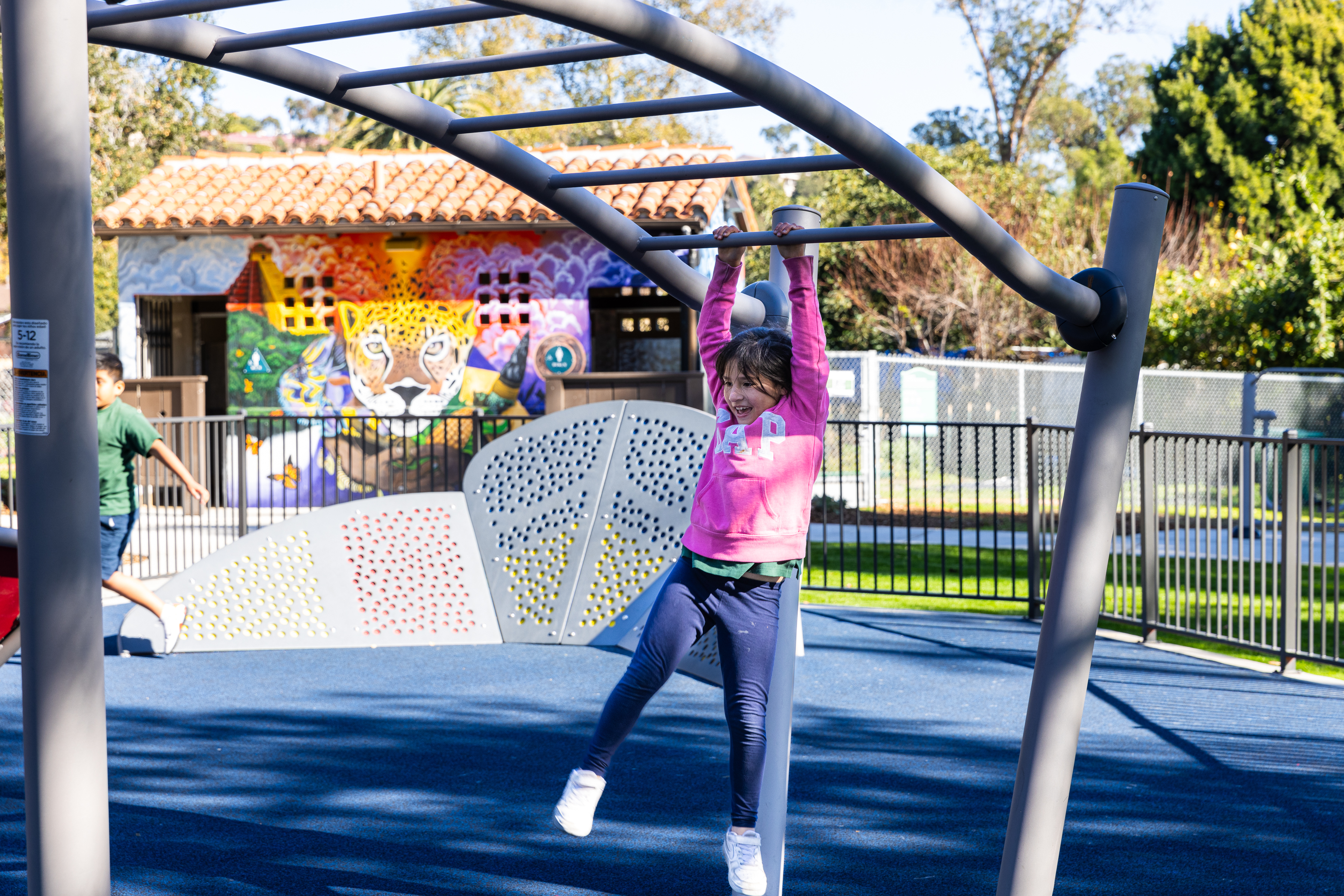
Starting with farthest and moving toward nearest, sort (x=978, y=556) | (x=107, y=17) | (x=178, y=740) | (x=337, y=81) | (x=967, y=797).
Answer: (x=978, y=556), (x=178, y=740), (x=967, y=797), (x=337, y=81), (x=107, y=17)

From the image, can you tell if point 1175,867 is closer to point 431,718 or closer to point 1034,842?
point 1034,842

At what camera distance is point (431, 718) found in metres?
5.79

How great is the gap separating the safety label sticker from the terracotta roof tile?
1214cm

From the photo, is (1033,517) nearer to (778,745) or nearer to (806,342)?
(778,745)

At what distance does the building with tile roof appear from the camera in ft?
49.4

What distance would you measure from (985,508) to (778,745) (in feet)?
40.7

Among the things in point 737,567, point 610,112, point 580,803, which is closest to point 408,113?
point 610,112

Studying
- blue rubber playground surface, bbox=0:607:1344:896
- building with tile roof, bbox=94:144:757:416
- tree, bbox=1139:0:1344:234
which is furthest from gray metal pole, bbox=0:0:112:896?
tree, bbox=1139:0:1344:234

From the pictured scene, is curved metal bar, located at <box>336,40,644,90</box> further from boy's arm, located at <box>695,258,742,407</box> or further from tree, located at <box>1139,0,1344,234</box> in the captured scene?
tree, located at <box>1139,0,1344,234</box>

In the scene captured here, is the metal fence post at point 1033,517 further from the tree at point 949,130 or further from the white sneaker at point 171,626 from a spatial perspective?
the tree at point 949,130

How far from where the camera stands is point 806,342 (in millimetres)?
3236

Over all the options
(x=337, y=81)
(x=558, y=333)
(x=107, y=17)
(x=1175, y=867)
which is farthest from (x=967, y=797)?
(x=558, y=333)

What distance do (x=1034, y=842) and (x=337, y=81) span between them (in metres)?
2.36

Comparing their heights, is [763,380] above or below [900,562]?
above
